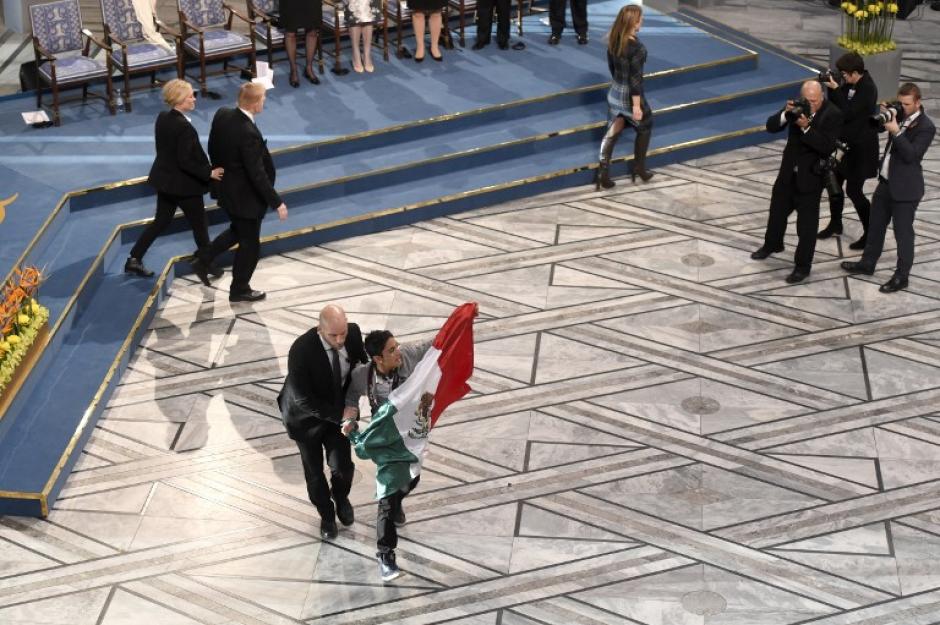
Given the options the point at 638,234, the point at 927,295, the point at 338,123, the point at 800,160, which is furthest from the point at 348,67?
the point at 927,295

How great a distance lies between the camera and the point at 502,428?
25.1 feet

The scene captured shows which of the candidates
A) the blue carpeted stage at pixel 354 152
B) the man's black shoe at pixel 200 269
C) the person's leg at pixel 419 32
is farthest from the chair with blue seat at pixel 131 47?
the man's black shoe at pixel 200 269

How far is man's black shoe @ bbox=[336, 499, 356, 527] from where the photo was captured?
6.78 m

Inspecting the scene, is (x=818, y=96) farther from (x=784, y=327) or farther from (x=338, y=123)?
(x=338, y=123)

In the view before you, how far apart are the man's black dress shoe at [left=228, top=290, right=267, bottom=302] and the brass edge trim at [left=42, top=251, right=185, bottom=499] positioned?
1.45 ft

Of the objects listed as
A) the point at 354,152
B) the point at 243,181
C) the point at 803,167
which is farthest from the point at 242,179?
the point at 803,167

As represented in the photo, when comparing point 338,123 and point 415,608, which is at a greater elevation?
point 338,123

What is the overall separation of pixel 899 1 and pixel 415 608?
977cm

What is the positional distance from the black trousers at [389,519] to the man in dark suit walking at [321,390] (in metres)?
0.34

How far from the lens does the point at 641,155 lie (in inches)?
413

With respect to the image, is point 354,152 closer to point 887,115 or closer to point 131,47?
point 131,47

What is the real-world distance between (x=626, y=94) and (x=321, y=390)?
465 cm

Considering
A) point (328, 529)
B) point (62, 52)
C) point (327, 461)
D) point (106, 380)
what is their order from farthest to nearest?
point (62, 52) < point (106, 380) < point (328, 529) < point (327, 461)

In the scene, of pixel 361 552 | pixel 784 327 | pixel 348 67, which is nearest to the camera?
pixel 361 552
